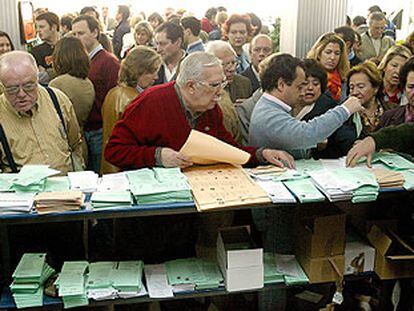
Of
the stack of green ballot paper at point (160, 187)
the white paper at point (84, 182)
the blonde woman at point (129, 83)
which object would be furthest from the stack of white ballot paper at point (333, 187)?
the blonde woman at point (129, 83)

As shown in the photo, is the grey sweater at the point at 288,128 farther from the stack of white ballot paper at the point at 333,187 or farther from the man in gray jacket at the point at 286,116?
the stack of white ballot paper at the point at 333,187

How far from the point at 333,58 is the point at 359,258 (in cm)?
227

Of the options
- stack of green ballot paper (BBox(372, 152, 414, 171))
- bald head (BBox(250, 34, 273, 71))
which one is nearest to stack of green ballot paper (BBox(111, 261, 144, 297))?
stack of green ballot paper (BBox(372, 152, 414, 171))

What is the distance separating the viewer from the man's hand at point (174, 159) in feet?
8.70

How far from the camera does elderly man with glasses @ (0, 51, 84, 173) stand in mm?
2854

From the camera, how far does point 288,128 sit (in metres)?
2.81

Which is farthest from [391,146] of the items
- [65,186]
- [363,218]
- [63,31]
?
[63,31]

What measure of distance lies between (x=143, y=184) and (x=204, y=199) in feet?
1.00

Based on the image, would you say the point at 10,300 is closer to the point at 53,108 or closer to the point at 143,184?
the point at 143,184

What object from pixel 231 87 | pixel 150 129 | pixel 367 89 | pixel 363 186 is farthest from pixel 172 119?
pixel 367 89

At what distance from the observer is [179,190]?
7.74 ft

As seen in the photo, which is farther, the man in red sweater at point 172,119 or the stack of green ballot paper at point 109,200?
the man in red sweater at point 172,119

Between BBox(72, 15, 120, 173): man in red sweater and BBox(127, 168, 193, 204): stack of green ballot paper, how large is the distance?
6.13 feet

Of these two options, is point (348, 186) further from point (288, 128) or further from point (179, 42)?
point (179, 42)
